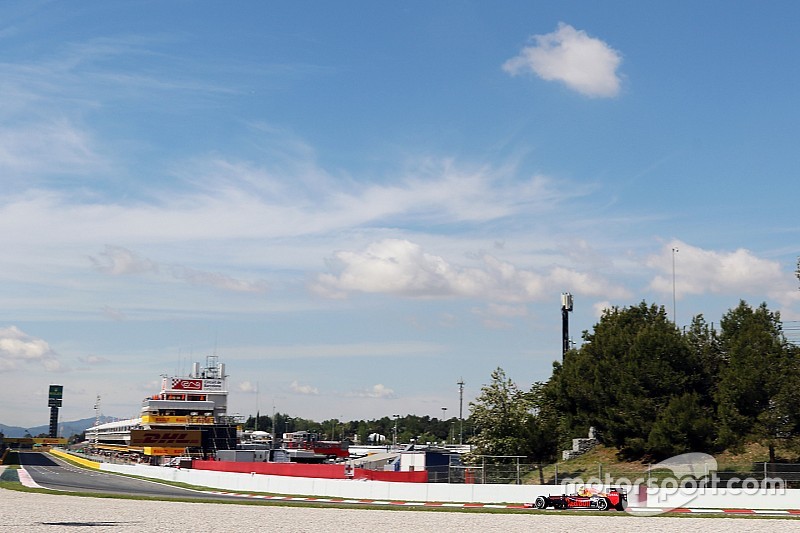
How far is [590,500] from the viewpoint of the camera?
35.0 m

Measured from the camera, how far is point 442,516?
3275cm

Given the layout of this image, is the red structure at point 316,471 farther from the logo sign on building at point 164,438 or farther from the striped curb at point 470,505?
the logo sign on building at point 164,438

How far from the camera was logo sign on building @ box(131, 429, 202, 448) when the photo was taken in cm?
11125

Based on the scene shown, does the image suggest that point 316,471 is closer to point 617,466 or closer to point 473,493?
point 473,493

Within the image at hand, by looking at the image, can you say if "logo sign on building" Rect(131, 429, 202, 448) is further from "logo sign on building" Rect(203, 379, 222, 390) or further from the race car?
the race car

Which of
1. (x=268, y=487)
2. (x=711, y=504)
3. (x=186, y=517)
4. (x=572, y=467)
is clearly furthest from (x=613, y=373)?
(x=186, y=517)

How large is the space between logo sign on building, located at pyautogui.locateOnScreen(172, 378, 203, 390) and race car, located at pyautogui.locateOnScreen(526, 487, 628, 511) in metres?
89.0

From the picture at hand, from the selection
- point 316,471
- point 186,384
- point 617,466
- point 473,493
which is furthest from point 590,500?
point 186,384

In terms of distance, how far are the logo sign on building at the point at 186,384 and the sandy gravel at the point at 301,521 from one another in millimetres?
80844

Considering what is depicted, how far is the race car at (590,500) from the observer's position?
3466cm

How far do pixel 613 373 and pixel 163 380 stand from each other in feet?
258

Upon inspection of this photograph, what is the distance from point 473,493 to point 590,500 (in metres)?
7.95

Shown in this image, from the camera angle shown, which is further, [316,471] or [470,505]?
[316,471]

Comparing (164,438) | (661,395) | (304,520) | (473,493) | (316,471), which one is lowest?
(164,438)
